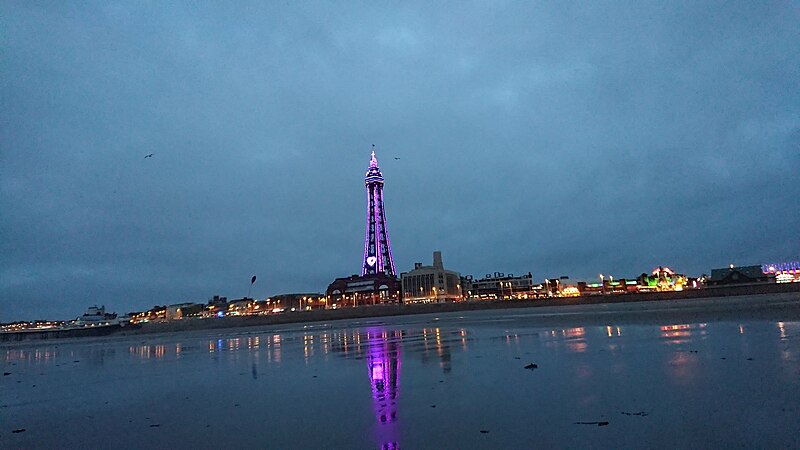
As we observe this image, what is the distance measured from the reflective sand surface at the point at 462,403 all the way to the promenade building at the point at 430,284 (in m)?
133

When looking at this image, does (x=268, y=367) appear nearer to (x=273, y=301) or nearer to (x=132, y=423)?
(x=132, y=423)

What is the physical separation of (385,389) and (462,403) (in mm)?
2104

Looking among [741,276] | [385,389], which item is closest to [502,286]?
[741,276]

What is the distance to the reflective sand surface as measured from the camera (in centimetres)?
511

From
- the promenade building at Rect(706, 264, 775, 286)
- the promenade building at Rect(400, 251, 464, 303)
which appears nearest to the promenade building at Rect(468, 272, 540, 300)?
the promenade building at Rect(400, 251, 464, 303)

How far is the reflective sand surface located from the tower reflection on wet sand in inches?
1.5

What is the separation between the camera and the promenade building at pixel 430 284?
146m

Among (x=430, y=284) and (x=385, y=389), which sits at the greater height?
(x=430, y=284)

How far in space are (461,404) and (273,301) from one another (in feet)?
535

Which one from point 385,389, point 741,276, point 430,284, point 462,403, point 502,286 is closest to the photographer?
Result: point 462,403

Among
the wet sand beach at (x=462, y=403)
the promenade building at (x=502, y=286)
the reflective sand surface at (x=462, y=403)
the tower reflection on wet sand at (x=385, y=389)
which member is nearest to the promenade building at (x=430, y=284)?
the promenade building at (x=502, y=286)

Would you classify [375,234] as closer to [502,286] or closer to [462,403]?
[502,286]

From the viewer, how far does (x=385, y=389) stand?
28.2 ft

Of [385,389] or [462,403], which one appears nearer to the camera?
[462,403]
